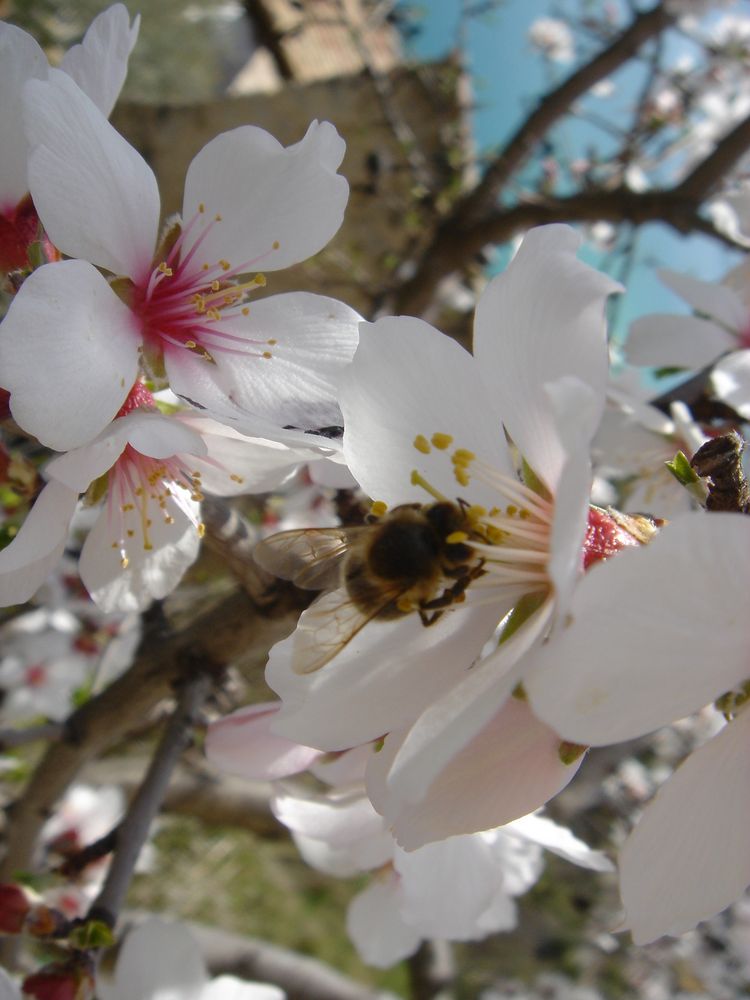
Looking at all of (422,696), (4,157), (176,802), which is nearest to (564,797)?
(176,802)

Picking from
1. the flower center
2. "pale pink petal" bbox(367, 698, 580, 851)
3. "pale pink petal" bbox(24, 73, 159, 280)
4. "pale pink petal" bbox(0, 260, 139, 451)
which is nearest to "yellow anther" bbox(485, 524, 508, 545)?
the flower center

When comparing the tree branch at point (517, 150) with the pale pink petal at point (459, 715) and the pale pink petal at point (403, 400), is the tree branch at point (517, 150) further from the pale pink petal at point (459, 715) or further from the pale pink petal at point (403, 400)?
the pale pink petal at point (459, 715)

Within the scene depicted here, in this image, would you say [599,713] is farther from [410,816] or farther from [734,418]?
[734,418]

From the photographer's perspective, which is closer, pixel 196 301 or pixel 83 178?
pixel 83 178

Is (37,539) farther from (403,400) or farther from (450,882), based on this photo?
(450,882)

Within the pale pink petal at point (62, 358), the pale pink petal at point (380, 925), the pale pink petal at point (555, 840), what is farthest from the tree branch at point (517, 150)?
the pale pink petal at point (62, 358)

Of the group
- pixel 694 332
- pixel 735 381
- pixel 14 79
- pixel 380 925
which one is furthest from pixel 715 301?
pixel 380 925
